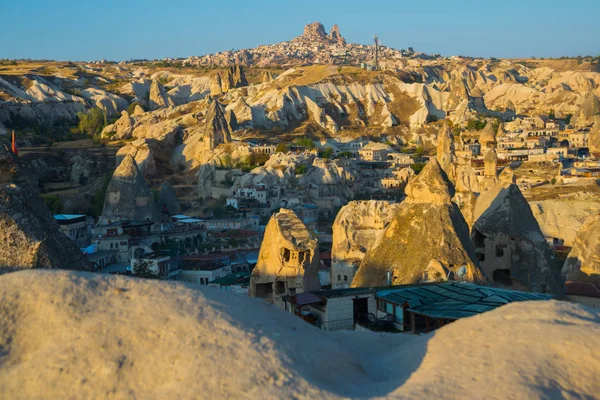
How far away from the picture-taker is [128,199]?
46.9 metres

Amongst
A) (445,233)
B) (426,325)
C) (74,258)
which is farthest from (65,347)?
(445,233)

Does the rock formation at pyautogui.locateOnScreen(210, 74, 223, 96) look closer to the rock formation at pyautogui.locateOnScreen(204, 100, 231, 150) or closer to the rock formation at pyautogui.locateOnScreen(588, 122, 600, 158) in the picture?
the rock formation at pyautogui.locateOnScreen(204, 100, 231, 150)

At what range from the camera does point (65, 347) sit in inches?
273

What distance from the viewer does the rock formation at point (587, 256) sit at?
1841cm

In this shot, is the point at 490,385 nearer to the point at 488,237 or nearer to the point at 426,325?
the point at 426,325

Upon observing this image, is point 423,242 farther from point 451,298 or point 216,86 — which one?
point 216,86

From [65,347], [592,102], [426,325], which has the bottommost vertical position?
[426,325]

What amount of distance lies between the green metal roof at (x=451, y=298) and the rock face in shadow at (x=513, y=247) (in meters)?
5.45

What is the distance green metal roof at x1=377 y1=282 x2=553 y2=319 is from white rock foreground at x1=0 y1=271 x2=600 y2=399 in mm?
2998

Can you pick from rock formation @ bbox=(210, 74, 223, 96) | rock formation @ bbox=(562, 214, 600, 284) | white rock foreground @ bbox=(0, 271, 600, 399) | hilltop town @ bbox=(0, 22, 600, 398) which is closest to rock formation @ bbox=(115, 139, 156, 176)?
hilltop town @ bbox=(0, 22, 600, 398)

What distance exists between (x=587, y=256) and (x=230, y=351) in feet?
46.8

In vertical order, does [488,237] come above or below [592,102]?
below

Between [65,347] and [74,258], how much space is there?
765 centimetres

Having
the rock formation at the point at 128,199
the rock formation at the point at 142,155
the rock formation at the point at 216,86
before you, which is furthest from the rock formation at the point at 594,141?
the rock formation at the point at 216,86
